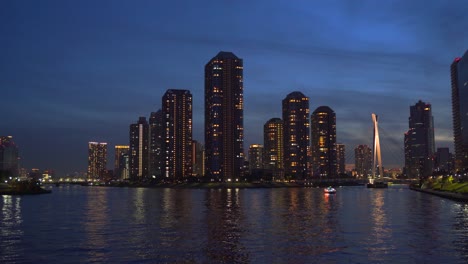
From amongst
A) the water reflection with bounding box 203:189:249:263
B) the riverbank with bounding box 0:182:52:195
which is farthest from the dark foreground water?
the riverbank with bounding box 0:182:52:195

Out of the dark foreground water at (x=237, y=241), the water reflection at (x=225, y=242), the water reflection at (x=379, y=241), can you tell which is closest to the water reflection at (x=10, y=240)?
the dark foreground water at (x=237, y=241)

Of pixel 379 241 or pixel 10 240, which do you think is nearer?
pixel 379 241

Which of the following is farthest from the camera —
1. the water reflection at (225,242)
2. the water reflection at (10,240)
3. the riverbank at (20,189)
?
the riverbank at (20,189)

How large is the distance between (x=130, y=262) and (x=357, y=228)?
93.9 ft

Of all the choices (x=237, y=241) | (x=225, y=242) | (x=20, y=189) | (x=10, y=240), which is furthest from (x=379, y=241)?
(x=20, y=189)

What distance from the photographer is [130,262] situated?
3247cm

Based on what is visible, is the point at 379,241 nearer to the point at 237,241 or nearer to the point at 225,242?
the point at 237,241

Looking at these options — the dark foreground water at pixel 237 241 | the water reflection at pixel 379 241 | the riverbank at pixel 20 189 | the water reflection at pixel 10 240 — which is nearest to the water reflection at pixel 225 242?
the dark foreground water at pixel 237 241

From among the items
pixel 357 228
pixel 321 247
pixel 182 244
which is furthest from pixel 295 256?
pixel 357 228

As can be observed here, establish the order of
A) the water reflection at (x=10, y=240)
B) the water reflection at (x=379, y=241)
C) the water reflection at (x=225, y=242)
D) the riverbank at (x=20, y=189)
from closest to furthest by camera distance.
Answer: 1. the water reflection at (x=225, y=242)
2. the water reflection at (x=379, y=241)
3. the water reflection at (x=10, y=240)
4. the riverbank at (x=20, y=189)

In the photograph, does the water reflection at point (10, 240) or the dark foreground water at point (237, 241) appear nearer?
the dark foreground water at point (237, 241)

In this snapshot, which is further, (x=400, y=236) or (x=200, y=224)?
(x=200, y=224)

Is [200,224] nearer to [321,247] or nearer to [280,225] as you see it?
[280,225]

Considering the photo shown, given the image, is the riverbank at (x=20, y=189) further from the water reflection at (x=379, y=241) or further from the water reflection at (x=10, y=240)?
the water reflection at (x=379, y=241)
